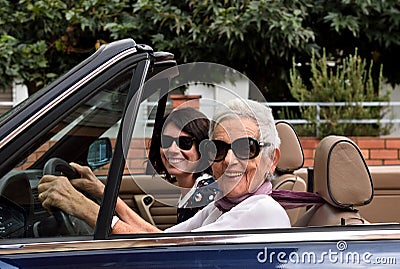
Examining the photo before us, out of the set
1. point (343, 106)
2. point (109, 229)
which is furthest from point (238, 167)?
Answer: point (343, 106)

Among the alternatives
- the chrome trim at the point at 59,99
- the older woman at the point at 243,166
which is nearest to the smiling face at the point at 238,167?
the older woman at the point at 243,166

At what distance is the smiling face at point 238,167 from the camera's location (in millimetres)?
2121

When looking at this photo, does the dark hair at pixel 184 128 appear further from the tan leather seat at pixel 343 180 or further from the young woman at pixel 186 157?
the tan leather seat at pixel 343 180

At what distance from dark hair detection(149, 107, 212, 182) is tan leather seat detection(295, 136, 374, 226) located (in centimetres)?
38

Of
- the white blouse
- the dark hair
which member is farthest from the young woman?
the white blouse

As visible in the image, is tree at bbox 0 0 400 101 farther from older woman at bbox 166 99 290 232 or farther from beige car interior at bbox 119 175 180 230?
older woman at bbox 166 99 290 232

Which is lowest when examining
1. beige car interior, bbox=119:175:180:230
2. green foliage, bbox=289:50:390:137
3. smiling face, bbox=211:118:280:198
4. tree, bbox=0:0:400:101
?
green foliage, bbox=289:50:390:137

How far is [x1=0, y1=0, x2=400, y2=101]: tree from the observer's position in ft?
24.0

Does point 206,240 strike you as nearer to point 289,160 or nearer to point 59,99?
point 59,99

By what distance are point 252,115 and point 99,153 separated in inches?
25.5

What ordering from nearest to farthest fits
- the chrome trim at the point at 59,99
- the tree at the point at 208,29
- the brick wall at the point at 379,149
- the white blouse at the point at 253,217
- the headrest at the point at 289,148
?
the chrome trim at the point at 59,99 → the white blouse at the point at 253,217 → the headrest at the point at 289,148 → the brick wall at the point at 379,149 → the tree at the point at 208,29

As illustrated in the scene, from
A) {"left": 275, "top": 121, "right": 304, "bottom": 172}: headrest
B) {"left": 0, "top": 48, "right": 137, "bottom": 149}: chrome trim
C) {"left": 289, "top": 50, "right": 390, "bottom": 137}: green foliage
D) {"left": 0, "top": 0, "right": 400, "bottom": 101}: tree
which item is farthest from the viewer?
{"left": 0, "top": 0, "right": 400, "bottom": 101}: tree

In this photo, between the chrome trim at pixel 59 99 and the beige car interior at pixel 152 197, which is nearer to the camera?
the chrome trim at pixel 59 99

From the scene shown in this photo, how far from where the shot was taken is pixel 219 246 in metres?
1.84
